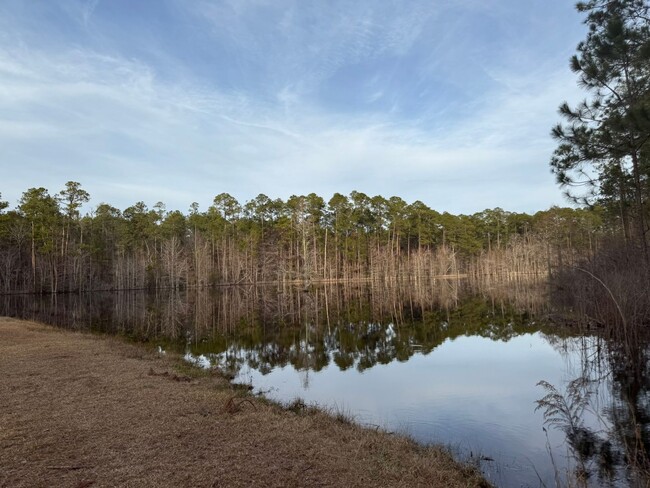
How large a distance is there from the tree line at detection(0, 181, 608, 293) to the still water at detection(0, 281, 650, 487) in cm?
3911

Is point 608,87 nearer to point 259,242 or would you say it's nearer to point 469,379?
point 469,379

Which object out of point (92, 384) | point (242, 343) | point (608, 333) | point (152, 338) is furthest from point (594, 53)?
point (152, 338)

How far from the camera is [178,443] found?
5.64 metres

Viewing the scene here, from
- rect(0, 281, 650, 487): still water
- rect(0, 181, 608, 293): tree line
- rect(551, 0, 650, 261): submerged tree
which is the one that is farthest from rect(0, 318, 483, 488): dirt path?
rect(0, 181, 608, 293): tree line

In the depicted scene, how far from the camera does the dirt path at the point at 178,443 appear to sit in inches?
185

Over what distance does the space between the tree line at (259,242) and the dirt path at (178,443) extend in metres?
51.4

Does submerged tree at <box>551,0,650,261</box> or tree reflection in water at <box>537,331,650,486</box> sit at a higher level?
submerged tree at <box>551,0,650,261</box>

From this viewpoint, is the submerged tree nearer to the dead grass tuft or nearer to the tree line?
the dead grass tuft

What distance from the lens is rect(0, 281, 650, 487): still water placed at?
650 centimetres

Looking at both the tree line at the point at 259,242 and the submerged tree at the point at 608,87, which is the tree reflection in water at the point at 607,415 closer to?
the submerged tree at the point at 608,87

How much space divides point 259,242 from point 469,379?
65.9m

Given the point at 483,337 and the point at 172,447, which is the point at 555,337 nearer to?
the point at 483,337

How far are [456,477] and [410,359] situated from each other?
9.12 metres

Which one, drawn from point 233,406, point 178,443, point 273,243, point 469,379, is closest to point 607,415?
point 469,379
